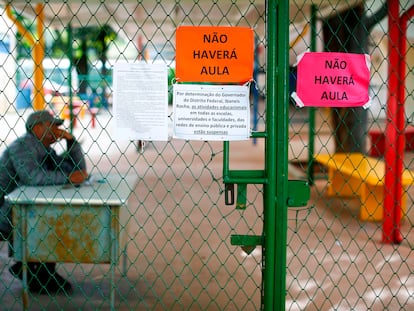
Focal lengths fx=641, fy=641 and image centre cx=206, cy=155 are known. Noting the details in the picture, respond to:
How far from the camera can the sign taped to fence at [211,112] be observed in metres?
2.65

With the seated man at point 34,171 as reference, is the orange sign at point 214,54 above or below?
above

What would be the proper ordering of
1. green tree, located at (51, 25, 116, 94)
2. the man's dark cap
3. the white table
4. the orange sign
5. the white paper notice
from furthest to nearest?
green tree, located at (51, 25, 116, 94), the man's dark cap, the white table, the white paper notice, the orange sign

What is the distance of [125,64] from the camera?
2.70 metres

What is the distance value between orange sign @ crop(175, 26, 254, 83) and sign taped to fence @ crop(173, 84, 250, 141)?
0.14 feet

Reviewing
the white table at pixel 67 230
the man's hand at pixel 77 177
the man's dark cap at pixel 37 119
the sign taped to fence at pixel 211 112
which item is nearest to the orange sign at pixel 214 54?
the sign taped to fence at pixel 211 112

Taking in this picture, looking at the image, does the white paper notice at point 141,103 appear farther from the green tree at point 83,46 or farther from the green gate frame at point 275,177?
the green tree at point 83,46

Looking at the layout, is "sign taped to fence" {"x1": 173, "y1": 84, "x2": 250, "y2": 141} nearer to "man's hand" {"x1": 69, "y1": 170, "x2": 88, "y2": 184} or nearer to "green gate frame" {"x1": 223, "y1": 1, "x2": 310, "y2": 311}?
"green gate frame" {"x1": 223, "y1": 1, "x2": 310, "y2": 311}

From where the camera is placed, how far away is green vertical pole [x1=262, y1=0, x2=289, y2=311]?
2.67 m

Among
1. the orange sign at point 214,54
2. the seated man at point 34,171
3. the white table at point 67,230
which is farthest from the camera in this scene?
the seated man at point 34,171

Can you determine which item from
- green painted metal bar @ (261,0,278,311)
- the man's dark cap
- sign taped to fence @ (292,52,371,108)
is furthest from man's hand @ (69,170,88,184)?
sign taped to fence @ (292,52,371,108)

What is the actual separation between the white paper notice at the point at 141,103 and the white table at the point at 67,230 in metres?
1.01

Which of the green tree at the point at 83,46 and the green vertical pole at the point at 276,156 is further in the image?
the green tree at the point at 83,46

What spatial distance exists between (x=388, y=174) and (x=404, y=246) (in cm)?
62

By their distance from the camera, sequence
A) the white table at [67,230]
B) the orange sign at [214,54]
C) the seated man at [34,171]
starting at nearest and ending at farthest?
the orange sign at [214,54] → the white table at [67,230] → the seated man at [34,171]
